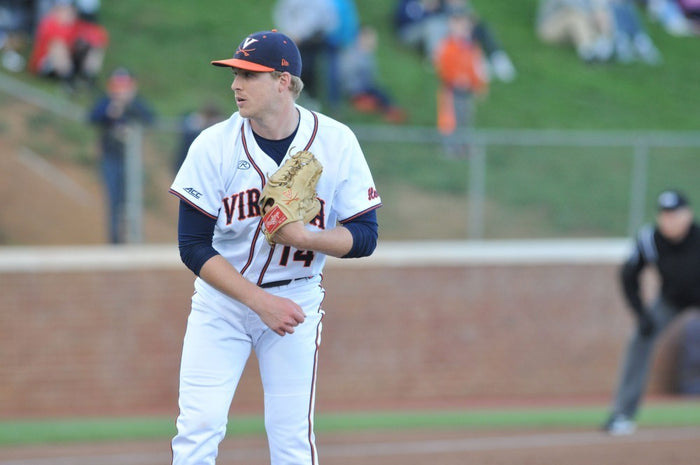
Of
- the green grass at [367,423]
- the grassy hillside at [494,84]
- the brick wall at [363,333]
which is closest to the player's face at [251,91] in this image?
the green grass at [367,423]

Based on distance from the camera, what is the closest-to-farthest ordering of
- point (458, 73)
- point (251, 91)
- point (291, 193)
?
point (291, 193), point (251, 91), point (458, 73)

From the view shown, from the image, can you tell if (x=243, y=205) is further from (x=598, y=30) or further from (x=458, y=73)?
(x=598, y=30)

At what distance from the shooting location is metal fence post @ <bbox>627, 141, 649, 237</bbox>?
12.2 m

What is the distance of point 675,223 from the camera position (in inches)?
328

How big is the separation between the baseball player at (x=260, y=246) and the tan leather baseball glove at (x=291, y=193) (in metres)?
0.04

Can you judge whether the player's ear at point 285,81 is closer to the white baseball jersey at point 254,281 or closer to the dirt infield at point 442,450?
the white baseball jersey at point 254,281

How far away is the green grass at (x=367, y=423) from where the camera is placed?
30.0 ft

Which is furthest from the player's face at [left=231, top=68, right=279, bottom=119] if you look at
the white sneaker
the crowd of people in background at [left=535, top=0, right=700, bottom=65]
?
the crowd of people in background at [left=535, top=0, right=700, bottom=65]

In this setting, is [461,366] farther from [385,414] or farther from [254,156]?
[254,156]

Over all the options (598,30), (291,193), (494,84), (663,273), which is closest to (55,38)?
(494,84)

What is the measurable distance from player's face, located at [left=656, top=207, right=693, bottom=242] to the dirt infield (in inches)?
70.2

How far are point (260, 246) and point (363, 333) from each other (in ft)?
22.5

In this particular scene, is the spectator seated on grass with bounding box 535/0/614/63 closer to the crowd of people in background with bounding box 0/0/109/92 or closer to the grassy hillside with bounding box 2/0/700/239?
the grassy hillside with bounding box 2/0/700/239

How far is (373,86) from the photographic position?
1513 cm
